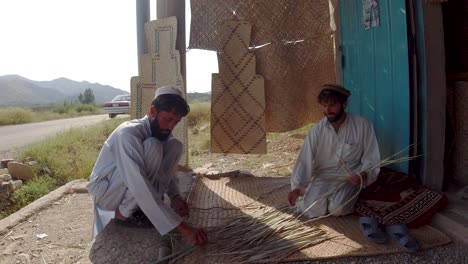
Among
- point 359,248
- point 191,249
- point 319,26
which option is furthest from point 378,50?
point 191,249

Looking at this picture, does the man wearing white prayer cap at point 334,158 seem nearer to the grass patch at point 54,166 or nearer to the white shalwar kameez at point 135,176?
the white shalwar kameez at point 135,176

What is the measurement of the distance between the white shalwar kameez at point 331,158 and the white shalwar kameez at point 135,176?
1.05 meters

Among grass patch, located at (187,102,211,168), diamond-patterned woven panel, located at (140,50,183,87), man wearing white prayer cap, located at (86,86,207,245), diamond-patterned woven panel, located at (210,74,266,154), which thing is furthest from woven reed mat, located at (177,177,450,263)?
grass patch, located at (187,102,211,168)

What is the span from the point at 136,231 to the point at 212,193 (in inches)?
51.9

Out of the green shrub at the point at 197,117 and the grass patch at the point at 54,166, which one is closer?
the grass patch at the point at 54,166

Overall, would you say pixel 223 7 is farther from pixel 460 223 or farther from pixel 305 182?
pixel 460 223

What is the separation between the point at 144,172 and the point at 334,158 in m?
1.64

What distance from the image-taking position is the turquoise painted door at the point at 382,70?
3.57m

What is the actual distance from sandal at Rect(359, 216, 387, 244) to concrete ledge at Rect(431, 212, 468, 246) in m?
0.46

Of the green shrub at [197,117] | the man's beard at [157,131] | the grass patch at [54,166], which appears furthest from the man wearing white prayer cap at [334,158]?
the green shrub at [197,117]

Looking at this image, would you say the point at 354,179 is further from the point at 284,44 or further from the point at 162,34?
the point at 162,34

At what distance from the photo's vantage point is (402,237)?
2.65 meters

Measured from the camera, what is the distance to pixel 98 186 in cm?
293

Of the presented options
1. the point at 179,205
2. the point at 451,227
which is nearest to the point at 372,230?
A: the point at 451,227
